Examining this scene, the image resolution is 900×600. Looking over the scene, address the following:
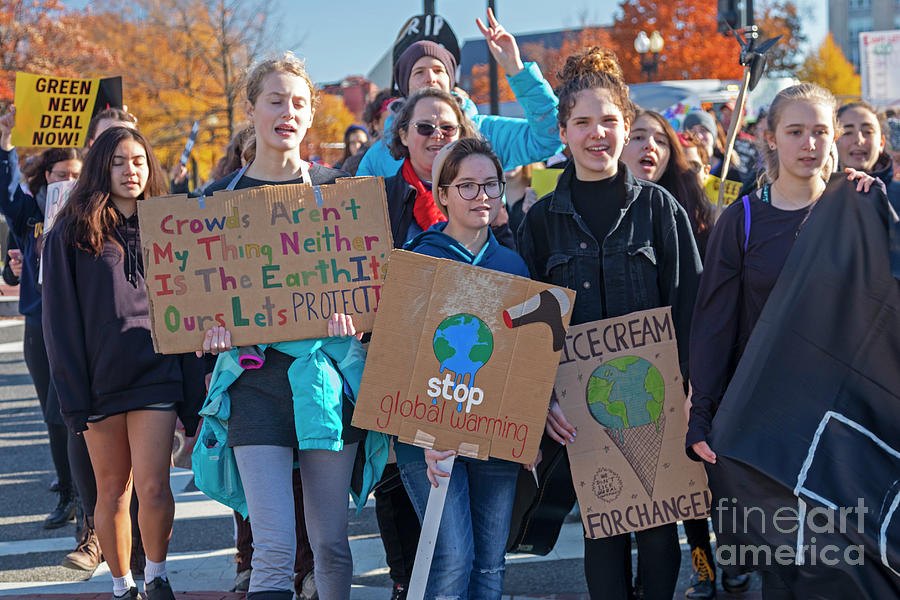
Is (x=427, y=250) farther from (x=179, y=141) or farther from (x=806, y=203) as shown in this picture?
(x=179, y=141)

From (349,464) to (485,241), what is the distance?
985 mm

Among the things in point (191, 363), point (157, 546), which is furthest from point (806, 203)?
point (157, 546)

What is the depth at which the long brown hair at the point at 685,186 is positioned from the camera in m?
4.88

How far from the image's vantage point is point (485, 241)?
3547 mm

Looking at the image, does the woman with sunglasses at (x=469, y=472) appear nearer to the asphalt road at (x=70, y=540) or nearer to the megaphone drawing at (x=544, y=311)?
the megaphone drawing at (x=544, y=311)

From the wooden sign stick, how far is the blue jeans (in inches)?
3.1

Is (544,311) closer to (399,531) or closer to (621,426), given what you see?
(621,426)

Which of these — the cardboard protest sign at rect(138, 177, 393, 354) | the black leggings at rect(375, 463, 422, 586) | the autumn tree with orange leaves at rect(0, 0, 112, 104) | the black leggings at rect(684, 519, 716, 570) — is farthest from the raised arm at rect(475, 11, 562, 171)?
the autumn tree with orange leaves at rect(0, 0, 112, 104)

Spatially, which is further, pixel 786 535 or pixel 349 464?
pixel 349 464

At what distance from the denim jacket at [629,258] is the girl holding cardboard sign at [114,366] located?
1824mm

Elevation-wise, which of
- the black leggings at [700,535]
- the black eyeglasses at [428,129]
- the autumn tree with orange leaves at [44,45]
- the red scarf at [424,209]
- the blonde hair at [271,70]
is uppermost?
the autumn tree with orange leaves at [44,45]

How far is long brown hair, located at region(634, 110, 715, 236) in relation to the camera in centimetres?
488

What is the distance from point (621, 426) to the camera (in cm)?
348

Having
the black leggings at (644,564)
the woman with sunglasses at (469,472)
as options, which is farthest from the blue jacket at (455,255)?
the black leggings at (644,564)
